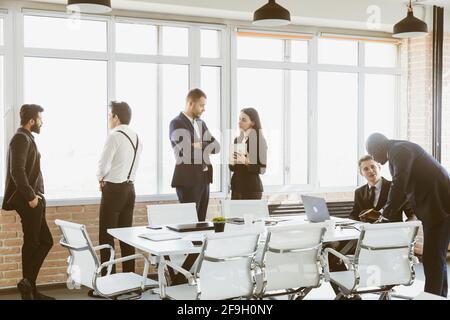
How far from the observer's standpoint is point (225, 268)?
353 cm

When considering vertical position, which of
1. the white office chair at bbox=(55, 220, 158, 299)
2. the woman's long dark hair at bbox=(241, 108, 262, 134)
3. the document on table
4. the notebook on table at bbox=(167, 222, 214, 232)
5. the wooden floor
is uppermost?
the woman's long dark hair at bbox=(241, 108, 262, 134)

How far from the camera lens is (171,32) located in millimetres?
6355

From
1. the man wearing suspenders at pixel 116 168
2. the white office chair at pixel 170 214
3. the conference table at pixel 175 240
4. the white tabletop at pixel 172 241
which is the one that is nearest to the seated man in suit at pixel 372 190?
the conference table at pixel 175 240

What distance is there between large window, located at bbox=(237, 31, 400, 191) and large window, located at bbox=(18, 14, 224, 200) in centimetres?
57

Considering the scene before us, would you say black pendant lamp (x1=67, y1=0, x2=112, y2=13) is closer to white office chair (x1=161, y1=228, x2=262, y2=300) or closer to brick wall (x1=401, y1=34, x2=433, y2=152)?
white office chair (x1=161, y1=228, x2=262, y2=300)

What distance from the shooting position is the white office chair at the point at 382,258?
12.7 feet

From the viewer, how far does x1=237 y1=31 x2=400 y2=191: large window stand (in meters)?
6.85

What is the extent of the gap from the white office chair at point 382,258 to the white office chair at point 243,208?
1434 mm

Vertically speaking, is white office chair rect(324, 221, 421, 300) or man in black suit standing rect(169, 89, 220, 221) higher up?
man in black suit standing rect(169, 89, 220, 221)

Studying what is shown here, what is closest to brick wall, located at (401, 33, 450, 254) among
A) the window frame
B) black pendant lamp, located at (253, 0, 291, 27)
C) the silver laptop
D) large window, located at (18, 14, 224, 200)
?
the window frame

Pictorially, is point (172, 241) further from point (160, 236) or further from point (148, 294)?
point (148, 294)

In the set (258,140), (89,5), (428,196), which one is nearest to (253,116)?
(258,140)
